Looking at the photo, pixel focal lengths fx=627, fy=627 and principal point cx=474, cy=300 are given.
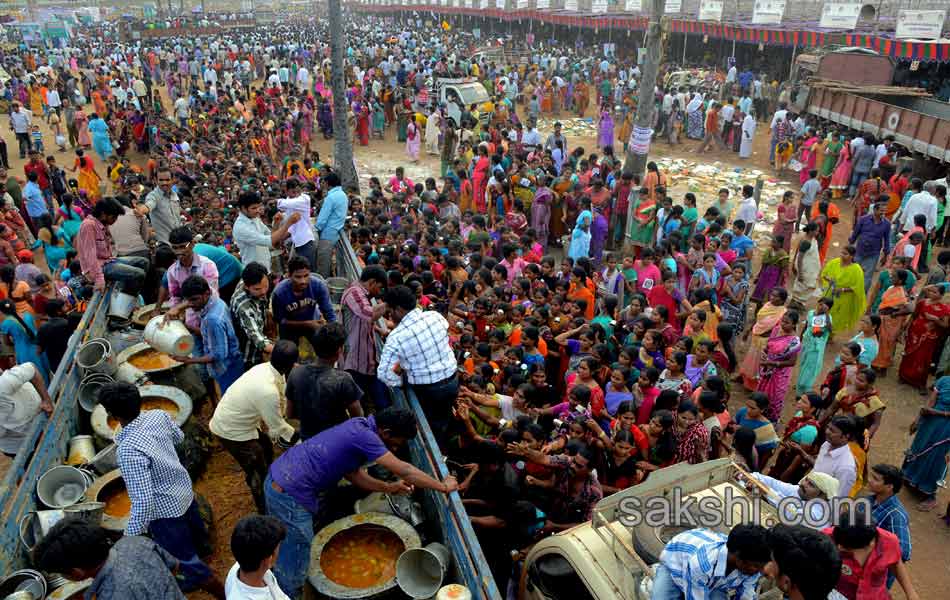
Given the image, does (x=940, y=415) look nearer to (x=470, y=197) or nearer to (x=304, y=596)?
(x=304, y=596)

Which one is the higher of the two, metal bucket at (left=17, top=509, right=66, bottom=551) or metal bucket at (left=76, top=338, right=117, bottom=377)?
metal bucket at (left=76, top=338, right=117, bottom=377)

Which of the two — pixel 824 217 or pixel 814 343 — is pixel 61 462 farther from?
pixel 824 217

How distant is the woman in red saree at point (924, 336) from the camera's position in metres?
7.09

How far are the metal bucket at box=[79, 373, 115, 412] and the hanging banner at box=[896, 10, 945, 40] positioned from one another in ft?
76.8

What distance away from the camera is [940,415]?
5.48 m

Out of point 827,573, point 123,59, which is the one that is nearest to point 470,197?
point 827,573

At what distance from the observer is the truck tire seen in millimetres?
3158

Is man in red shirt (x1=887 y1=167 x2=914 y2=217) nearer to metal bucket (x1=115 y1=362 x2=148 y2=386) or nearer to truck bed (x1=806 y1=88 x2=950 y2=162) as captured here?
truck bed (x1=806 y1=88 x2=950 y2=162)

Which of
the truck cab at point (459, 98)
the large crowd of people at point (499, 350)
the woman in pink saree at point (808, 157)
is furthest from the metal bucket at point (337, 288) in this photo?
the truck cab at point (459, 98)

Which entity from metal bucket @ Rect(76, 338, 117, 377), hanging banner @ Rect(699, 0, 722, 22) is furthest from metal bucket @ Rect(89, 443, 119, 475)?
hanging banner @ Rect(699, 0, 722, 22)

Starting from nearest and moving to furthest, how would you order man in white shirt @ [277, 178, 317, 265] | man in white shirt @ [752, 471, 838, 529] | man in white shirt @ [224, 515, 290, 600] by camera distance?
man in white shirt @ [224, 515, 290, 600], man in white shirt @ [752, 471, 838, 529], man in white shirt @ [277, 178, 317, 265]

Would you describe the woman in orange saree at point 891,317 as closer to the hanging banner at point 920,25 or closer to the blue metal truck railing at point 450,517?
the blue metal truck railing at point 450,517

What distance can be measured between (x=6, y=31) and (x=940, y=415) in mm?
52559

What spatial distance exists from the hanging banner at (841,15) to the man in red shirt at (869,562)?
83.7 feet
